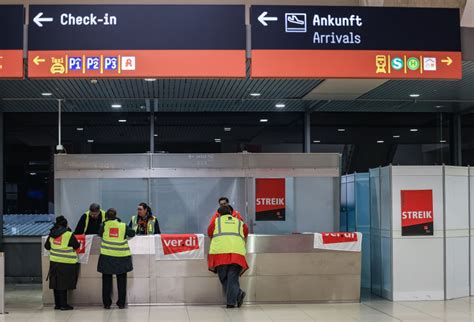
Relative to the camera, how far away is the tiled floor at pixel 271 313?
397 inches

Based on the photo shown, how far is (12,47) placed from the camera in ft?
30.7

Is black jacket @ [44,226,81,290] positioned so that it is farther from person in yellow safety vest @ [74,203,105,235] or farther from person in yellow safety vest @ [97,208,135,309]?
person in yellow safety vest @ [74,203,105,235]

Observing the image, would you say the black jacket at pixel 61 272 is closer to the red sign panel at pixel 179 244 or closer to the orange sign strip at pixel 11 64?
the red sign panel at pixel 179 244

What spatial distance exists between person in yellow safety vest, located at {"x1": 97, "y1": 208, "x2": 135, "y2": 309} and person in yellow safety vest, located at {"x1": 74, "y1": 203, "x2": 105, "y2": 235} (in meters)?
1.06

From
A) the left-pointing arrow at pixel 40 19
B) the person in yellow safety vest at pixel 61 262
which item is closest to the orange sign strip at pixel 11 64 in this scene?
the left-pointing arrow at pixel 40 19

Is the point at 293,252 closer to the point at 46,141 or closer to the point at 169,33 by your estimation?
the point at 169,33

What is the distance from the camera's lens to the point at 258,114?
15.0 meters

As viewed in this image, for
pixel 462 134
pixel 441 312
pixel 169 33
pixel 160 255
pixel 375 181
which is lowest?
pixel 441 312

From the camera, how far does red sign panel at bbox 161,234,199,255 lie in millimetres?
11273

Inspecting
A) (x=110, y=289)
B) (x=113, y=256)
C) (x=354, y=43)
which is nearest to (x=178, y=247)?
(x=113, y=256)

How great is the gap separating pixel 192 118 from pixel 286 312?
5580 mm

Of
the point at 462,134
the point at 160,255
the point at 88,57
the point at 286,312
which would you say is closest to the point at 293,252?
the point at 286,312

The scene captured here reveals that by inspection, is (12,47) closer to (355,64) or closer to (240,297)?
(355,64)

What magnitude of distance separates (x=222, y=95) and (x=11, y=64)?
432 cm
